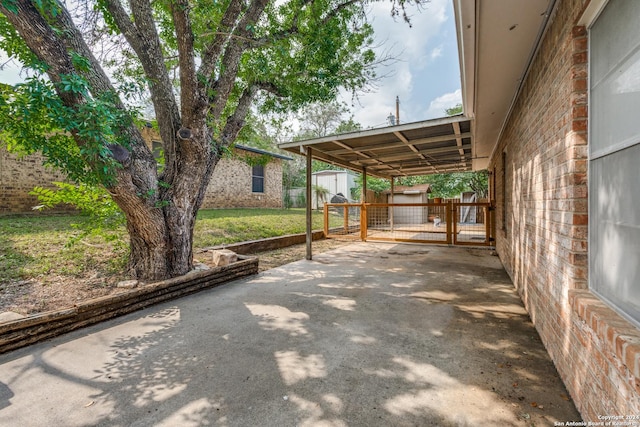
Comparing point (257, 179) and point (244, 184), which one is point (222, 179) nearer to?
point (244, 184)

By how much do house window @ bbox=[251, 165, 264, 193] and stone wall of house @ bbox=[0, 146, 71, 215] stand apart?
8370 mm

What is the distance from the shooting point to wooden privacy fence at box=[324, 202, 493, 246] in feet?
24.8

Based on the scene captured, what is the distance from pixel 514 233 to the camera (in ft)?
13.2

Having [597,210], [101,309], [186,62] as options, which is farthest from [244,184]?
[597,210]

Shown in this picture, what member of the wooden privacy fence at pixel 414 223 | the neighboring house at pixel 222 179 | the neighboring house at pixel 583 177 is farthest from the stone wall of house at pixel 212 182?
the neighboring house at pixel 583 177

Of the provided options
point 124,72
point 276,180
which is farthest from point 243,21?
point 276,180

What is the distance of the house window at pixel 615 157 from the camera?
1.29 m

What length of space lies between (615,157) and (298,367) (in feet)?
7.62

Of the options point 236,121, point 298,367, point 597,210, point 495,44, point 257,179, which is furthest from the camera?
point 257,179

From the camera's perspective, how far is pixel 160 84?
390 centimetres

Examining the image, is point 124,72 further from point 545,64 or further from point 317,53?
point 545,64

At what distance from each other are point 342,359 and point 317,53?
5.28 m

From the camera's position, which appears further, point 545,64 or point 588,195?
point 545,64

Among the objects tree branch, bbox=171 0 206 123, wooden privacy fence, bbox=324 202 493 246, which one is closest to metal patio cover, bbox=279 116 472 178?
wooden privacy fence, bbox=324 202 493 246
